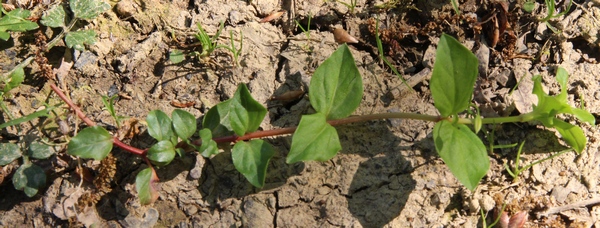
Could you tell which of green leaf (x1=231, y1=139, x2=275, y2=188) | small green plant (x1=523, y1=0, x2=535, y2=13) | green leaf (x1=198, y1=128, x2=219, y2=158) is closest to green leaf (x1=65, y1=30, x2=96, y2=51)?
green leaf (x1=198, y1=128, x2=219, y2=158)

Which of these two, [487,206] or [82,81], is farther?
[82,81]

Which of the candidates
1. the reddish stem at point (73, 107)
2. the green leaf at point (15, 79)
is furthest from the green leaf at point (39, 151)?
the green leaf at point (15, 79)

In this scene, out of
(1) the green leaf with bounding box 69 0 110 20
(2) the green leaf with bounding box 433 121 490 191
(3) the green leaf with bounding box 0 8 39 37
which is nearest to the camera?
(2) the green leaf with bounding box 433 121 490 191

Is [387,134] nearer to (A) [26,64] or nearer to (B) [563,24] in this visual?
(B) [563,24]

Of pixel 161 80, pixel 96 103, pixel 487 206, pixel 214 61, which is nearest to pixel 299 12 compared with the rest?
pixel 214 61

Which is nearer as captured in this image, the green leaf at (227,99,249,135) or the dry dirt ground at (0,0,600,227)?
the green leaf at (227,99,249,135)

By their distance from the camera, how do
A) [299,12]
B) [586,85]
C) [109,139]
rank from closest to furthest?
[109,139] < [586,85] < [299,12]

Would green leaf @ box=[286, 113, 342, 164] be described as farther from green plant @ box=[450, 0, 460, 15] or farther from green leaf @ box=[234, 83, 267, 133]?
green plant @ box=[450, 0, 460, 15]

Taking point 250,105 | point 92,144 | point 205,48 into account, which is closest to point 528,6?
point 250,105

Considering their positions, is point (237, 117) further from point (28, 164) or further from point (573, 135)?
point (573, 135)
